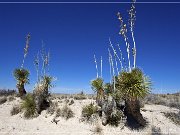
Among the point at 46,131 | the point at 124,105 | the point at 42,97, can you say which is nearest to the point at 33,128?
the point at 46,131

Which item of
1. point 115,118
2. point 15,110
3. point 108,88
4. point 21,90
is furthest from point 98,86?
point 21,90

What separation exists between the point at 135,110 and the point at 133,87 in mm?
1422

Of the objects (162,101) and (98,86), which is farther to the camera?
(162,101)

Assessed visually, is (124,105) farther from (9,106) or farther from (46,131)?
(9,106)

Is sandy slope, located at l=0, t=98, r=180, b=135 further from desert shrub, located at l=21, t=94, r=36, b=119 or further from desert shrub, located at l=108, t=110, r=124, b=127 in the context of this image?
desert shrub, located at l=21, t=94, r=36, b=119

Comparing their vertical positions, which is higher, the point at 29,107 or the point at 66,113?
the point at 29,107

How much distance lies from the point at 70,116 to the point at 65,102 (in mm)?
3105

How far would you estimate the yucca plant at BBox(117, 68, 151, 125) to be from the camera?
15.6 meters

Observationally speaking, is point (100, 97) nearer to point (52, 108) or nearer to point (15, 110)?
point (52, 108)

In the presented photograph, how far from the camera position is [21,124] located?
61.1 ft

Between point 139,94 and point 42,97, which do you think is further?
point 42,97

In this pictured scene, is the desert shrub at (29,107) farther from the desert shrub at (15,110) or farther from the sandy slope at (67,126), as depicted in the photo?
the desert shrub at (15,110)

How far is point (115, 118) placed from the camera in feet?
55.4

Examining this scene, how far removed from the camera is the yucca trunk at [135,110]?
1612cm
